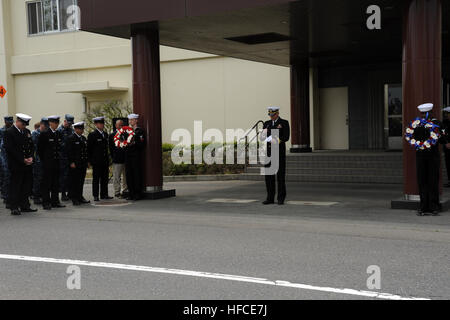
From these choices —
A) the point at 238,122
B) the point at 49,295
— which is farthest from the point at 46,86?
the point at 49,295

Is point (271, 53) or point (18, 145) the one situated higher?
point (271, 53)

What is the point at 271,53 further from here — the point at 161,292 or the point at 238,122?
the point at 161,292

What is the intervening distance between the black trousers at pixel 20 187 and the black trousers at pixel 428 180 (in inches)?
307

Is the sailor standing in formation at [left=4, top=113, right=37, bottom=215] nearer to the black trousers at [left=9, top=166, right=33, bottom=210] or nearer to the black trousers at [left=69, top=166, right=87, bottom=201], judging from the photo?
the black trousers at [left=9, top=166, right=33, bottom=210]

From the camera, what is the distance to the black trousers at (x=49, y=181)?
1271 cm

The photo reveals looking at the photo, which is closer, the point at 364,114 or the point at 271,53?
the point at 271,53

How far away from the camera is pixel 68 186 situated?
13.9 m

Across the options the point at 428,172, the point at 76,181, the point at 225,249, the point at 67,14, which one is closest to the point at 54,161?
the point at 76,181

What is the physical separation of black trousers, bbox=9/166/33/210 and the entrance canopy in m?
3.75

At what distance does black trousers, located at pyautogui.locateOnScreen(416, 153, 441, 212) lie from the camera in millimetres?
10477

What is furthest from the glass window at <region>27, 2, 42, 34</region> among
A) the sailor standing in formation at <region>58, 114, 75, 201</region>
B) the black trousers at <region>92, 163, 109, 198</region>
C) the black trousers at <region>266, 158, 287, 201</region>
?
the black trousers at <region>266, 158, 287, 201</region>

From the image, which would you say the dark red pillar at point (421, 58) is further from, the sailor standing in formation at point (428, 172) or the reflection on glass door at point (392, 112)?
the reflection on glass door at point (392, 112)
